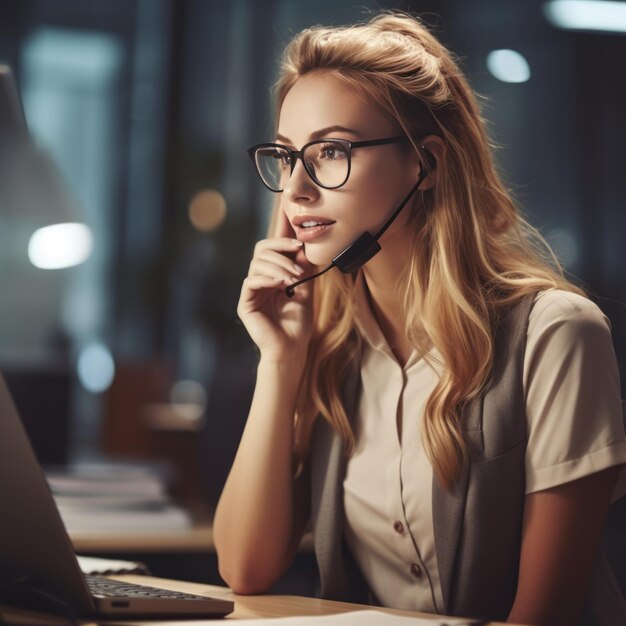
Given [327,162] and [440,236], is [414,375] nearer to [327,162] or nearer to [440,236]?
[440,236]

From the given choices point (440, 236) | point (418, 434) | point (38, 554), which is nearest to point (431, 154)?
point (440, 236)

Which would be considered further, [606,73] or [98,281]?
[98,281]

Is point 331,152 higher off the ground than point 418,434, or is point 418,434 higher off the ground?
point 331,152

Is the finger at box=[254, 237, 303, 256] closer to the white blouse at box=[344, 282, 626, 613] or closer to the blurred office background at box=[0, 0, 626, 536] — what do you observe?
the white blouse at box=[344, 282, 626, 613]

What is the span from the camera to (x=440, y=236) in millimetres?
1489

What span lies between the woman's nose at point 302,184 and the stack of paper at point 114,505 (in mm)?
819

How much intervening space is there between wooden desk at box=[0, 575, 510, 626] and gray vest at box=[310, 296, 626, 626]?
0.23 metres

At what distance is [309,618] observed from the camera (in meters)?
1.00

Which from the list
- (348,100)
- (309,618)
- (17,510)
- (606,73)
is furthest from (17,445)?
(606,73)

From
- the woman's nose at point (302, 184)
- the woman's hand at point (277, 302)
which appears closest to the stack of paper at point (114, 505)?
the woman's hand at point (277, 302)

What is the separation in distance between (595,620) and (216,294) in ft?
15.5

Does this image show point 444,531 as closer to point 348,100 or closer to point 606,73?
point 348,100

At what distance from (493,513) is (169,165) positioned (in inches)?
213

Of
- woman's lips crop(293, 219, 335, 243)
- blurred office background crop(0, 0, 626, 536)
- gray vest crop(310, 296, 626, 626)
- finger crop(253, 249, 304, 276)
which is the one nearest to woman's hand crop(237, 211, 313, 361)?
finger crop(253, 249, 304, 276)
